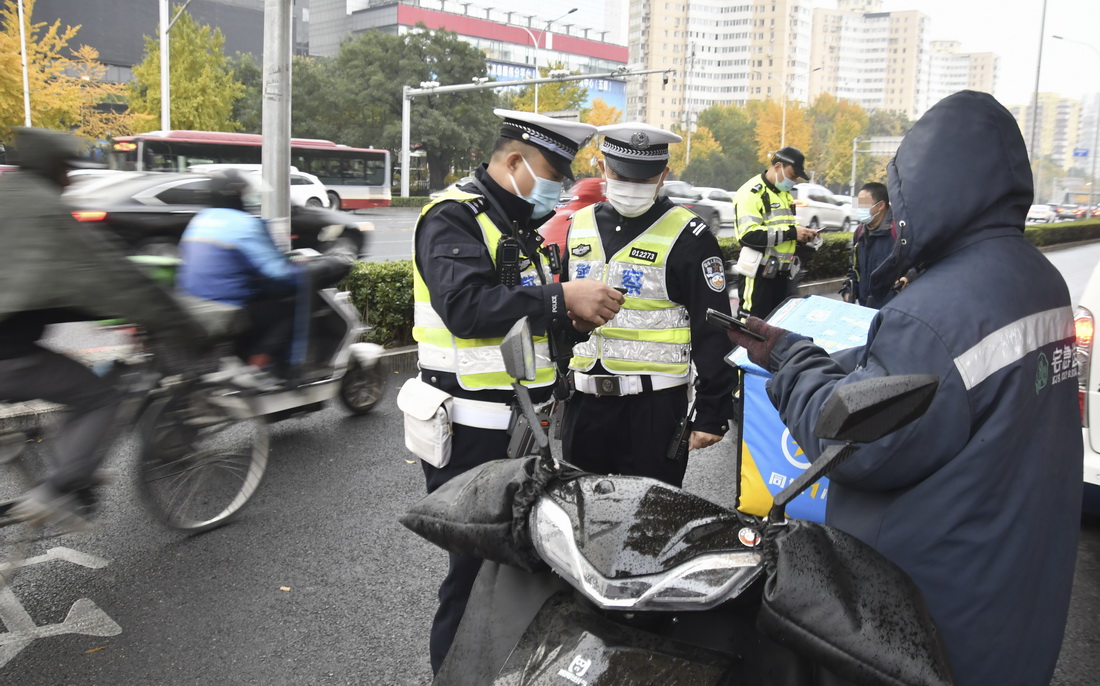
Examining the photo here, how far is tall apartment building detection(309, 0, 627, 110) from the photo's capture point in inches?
3848

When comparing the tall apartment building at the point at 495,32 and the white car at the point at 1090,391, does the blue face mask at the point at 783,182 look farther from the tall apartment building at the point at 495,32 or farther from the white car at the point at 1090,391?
the tall apartment building at the point at 495,32

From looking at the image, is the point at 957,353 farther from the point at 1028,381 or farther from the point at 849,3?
the point at 849,3

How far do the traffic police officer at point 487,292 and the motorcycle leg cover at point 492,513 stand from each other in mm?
556

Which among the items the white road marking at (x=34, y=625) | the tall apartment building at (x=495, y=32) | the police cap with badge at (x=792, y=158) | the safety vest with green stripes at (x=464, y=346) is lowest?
the white road marking at (x=34, y=625)

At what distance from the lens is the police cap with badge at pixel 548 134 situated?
2746 mm

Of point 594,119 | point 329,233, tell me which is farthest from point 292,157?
point 329,233

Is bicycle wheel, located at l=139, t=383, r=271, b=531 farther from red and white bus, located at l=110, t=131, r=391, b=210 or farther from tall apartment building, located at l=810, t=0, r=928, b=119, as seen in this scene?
tall apartment building, located at l=810, t=0, r=928, b=119

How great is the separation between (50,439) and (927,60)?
162 m

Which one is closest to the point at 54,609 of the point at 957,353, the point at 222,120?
the point at 957,353

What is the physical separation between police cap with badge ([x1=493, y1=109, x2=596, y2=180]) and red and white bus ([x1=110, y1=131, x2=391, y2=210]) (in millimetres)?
27801

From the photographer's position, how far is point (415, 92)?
33.1 metres

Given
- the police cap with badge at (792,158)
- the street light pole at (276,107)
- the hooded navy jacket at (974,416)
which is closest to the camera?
the hooded navy jacket at (974,416)


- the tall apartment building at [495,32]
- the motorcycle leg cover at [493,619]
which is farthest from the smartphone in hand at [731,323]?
the tall apartment building at [495,32]

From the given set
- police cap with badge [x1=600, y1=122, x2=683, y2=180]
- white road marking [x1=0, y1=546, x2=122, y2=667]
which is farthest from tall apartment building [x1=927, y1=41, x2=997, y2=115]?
white road marking [x1=0, y1=546, x2=122, y2=667]
